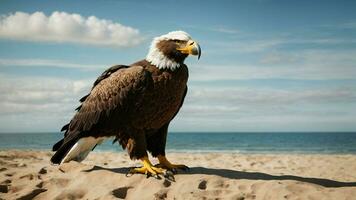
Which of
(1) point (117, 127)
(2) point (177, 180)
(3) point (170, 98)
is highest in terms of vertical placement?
(3) point (170, 98)

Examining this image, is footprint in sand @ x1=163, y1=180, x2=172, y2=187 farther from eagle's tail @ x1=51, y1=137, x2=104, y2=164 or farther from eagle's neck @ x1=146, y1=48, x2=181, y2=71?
eagle's neck @ x1=146, y1=48, x2=181, y2=71

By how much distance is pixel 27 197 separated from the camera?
5.15 metres

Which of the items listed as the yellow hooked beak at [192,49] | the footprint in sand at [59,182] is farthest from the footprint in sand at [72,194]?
the yellow hooked beak at [192,49]

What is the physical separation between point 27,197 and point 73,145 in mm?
1172

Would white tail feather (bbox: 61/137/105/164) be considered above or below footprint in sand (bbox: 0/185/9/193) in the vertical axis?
above

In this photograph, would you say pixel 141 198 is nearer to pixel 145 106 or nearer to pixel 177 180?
pixel 177 180

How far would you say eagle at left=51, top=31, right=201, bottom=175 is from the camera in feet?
17.9

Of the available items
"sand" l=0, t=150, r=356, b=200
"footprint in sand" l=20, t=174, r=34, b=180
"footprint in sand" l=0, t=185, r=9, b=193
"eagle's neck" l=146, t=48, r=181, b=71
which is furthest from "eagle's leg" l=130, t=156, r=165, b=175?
"footprint in sand" l=0, t=185, r=9, b=193

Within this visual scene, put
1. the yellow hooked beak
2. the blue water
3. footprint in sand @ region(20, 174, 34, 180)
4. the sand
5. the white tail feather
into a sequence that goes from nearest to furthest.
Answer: the sand
the yellow hooked beak
footprint in sand @ region(20, 174, 34, 180)
the white tail feather
the blue water

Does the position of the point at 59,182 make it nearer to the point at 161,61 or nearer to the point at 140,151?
the point at 140,151

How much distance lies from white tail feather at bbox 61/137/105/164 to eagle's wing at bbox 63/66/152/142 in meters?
0.16

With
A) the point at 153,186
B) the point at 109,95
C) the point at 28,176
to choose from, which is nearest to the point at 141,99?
the point at 109,95

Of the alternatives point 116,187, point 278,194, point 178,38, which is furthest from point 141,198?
point 178,38

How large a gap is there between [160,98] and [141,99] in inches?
10.3
